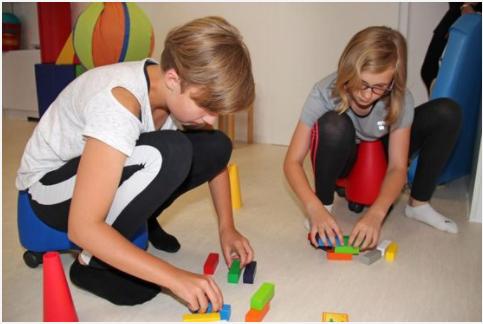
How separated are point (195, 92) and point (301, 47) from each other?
5.97ft

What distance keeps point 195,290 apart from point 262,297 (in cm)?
17

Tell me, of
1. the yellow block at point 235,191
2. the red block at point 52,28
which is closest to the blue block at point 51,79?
the red block at point 52,28

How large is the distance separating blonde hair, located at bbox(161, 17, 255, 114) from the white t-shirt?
11 centimetres

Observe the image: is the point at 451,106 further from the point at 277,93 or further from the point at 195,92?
the point at 277,93

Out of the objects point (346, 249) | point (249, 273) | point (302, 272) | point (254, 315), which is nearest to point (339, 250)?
point (346, 249)

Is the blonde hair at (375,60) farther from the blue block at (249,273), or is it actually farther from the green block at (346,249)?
the blue block at (249,273)

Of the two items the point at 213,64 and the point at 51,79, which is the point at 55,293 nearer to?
the point at 213,64

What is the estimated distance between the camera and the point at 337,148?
1289 millimetres

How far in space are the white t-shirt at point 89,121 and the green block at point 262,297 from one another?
39cm

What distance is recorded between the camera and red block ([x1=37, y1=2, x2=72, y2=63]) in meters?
3.14

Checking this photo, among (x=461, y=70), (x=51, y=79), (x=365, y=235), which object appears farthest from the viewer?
(x=51, y=79)

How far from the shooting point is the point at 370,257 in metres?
1.16

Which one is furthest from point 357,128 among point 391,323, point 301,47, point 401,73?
point 301,47

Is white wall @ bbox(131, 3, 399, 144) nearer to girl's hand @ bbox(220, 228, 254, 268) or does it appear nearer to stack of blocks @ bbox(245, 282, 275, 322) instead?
girl's hand @ bbox(220, 228, 254, 268)
